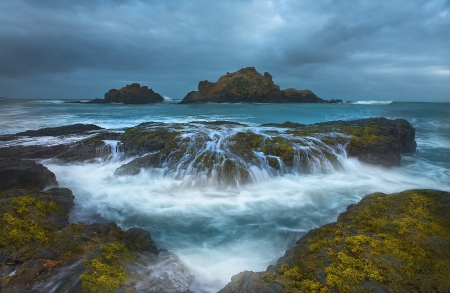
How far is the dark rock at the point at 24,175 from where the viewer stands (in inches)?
327

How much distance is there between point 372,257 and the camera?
14.7 ft

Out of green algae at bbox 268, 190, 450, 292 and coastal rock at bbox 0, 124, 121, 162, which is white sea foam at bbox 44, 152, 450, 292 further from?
green algae at bbox 268, 190, 450, 292

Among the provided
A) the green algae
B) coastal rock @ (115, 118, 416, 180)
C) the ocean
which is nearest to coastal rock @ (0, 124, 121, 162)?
the ocean

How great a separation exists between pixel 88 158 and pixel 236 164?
743 centimetres

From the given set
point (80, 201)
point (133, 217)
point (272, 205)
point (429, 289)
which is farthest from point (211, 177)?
point (429, 289)

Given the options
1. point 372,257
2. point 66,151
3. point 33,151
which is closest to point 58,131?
point 33,151

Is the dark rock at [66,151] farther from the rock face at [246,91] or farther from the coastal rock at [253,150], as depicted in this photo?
the rock face at [246,91]

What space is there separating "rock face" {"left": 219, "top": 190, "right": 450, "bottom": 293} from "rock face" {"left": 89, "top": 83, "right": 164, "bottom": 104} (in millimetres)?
84912

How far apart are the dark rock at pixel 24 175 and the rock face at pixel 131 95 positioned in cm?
7819

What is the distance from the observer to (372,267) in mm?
4242

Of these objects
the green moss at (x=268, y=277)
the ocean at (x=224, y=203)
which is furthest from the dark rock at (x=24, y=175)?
the green moss at (x=268, y=277)

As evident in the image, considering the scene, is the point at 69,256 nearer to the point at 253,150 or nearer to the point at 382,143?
the point at 253,150

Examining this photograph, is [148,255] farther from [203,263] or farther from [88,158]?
[88,158]

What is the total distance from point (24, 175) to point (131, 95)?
81.5 meters
